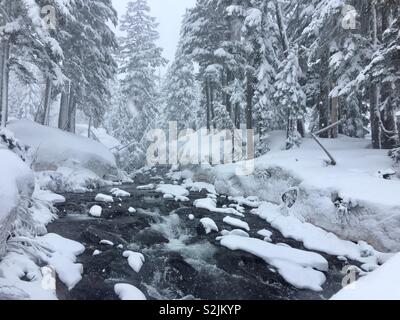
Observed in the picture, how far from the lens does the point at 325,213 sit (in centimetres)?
1131

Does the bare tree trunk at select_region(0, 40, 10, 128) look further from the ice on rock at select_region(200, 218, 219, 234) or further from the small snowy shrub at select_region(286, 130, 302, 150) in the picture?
the small snowy shrub at select_region(286, 130, 302, 150)

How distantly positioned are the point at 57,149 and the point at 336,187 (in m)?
13.7

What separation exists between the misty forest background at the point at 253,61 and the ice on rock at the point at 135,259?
9402mm

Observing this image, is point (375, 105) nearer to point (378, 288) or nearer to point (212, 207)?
point (212, 207)

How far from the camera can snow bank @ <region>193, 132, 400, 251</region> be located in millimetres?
9648

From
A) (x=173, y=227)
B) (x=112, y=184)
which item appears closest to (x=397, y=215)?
(x=173, y=227)

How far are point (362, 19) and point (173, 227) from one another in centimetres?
1218

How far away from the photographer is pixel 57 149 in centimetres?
1816

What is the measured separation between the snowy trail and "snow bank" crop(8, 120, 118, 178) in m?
5.42
